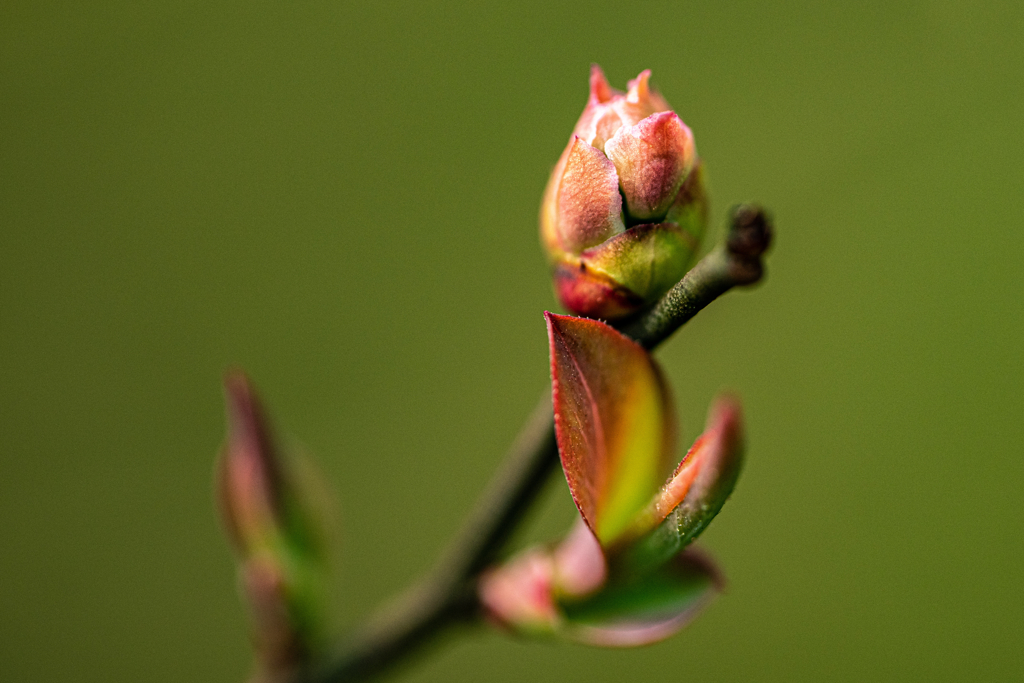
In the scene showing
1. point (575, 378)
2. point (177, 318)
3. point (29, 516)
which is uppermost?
point (575, 378)

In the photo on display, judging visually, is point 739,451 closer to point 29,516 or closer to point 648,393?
point 648,393

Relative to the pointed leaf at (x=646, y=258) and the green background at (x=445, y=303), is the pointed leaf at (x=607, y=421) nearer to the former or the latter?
the pointed leaf at (x=646, y=258)

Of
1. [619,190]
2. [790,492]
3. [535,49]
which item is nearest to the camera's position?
[619,190]

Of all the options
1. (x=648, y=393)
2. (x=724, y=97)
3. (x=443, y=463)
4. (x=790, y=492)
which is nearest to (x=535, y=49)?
(x=724, y=97)

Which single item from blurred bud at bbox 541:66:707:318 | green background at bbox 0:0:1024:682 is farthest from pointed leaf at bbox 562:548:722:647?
green background at bbox 0:0:1024:682

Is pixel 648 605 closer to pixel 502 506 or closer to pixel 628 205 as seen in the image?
pixel 502 506

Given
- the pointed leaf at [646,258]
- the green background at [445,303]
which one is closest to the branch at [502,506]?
the pointed leaf at [646,258]
